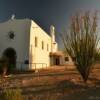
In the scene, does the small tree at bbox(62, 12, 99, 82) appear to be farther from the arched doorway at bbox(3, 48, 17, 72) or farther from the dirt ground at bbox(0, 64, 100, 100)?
the arched doorway at bbox(3, 48, 17, 72)

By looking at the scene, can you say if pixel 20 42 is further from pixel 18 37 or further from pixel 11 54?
pixel 11 54

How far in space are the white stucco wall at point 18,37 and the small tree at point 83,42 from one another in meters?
12.5

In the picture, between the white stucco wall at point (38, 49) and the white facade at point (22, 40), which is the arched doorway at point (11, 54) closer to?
the white facade at point (22, 40)

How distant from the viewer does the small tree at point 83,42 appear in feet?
64.6

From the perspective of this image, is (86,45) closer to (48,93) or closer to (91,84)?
(91,84)

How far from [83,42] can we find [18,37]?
1470 centimetres

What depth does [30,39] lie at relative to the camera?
1284 inches

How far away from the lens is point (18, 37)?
3312cm

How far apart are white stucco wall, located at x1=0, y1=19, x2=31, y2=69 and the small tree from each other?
12506 mm

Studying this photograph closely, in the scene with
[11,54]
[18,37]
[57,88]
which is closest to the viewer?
[57,88]

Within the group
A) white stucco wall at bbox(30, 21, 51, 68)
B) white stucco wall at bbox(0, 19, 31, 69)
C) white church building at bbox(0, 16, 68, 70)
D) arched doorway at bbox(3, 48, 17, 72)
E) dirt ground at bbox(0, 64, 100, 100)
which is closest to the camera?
dirt ground at bbox(0, 64, 100, 100)

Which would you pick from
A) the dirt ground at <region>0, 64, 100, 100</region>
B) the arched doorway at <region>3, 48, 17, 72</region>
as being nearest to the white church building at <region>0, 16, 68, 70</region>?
the arched doorway at <region>3, 48, 17, 72</region>

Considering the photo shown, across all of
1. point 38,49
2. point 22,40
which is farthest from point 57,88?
point 38,49

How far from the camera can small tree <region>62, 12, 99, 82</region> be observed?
19.7 meters
